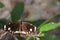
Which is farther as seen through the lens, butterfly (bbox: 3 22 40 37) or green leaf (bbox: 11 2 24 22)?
green leaf (bbox: 11 2 24 22)

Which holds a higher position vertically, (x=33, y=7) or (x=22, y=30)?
(x=33, y=7)

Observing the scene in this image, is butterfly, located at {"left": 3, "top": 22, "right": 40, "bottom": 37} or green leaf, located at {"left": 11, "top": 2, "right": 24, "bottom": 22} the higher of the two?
green leaf, located at {"left": 11, "top": 2, "right": 24, "bottom": 22}

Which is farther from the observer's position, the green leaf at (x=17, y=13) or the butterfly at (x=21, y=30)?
the green leaf at (x=17, y=13)

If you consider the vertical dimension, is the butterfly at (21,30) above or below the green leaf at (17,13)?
below

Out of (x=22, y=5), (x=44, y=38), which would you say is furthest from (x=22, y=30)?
(x=22, y=5)

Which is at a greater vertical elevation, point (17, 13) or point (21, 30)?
point (17, 13)

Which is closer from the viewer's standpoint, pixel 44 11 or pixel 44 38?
pixel 44 38

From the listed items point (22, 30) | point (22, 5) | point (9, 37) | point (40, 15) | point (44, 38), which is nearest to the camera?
point (9, 37)

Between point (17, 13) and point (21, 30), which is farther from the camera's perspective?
point (17, 13)

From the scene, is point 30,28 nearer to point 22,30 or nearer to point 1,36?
point 22,30

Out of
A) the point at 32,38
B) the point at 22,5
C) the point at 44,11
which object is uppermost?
the point at 44,11

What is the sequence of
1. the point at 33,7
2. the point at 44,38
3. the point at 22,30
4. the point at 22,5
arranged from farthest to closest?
the point at 33,7 → the point at 22,5 → the point at 44,38 → the point at 22,30
